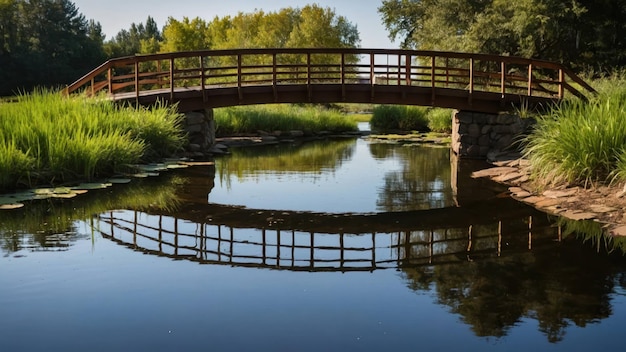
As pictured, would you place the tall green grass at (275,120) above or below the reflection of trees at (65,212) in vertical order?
above

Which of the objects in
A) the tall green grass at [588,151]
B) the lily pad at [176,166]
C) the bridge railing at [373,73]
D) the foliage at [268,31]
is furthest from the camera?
the foliage at [268,31]

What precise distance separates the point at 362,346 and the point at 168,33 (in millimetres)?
57188

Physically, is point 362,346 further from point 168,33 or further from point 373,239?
point 168,33

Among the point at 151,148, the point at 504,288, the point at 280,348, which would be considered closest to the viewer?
the point at 280,348

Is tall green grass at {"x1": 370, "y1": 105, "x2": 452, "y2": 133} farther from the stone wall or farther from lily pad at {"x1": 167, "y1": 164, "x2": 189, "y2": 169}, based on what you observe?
lily pad at {"x1": 167, "y1": 164, "x2": 189, "y2": 169}

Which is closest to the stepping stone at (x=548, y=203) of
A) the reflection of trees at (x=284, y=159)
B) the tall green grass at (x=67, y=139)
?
the reflection of trees at (x=284, y=159)

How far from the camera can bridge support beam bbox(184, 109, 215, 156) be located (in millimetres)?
19156

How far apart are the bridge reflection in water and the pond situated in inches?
1.3

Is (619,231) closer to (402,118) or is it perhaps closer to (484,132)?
(484,132)

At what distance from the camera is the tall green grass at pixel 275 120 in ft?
83.7

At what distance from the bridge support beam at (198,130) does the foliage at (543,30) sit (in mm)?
15705

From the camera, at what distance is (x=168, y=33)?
59031mm

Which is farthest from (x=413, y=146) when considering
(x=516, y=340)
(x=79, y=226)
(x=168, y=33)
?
(x=168, y=33)

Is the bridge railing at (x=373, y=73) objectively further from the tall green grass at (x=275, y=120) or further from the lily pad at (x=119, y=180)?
the lily pad at (x=119, y=180)
